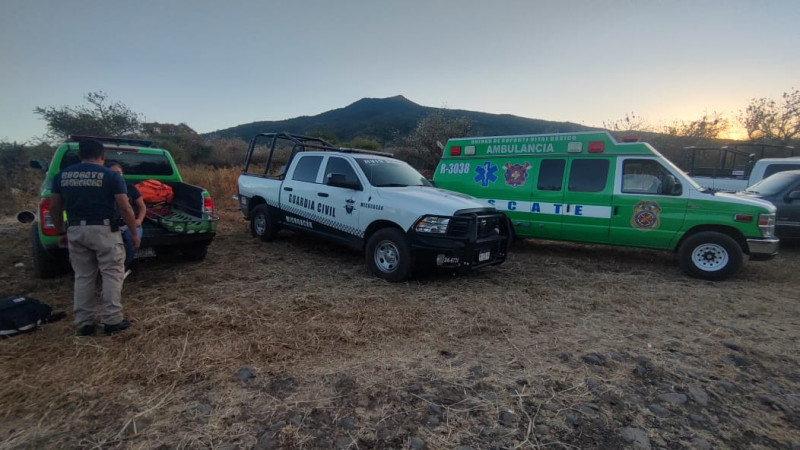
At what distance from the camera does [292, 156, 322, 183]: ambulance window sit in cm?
673

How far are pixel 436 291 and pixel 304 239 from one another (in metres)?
4.04

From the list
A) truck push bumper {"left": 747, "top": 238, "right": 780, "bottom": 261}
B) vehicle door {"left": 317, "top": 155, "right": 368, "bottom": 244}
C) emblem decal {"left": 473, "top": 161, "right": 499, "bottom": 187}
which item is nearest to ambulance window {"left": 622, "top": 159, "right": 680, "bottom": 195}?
truck push bumper {"left": 747, "top": 238, "right": 780, "bottom": 261}

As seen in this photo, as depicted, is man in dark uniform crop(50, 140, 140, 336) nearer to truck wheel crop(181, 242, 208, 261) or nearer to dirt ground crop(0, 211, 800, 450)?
dirt ground crop(0, 211, 800, 450)

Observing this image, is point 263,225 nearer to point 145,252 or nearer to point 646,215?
point 145,252

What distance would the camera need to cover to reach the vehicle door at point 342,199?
5828 millimetres

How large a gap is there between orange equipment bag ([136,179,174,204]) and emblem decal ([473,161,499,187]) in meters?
5.52

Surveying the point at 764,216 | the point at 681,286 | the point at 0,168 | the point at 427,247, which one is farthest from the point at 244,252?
the point at 0,168

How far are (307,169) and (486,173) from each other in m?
3.52

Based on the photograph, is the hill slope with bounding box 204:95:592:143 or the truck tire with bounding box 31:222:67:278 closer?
the truck tire with bounding box 31:222:67:278

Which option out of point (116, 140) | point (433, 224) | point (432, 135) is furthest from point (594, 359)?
point (432, 135)

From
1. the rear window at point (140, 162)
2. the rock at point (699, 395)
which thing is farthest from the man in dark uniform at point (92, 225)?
the rock at point (699, 395)

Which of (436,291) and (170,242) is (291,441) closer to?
(436,291)

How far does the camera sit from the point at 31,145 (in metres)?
16.7

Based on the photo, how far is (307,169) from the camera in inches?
272
